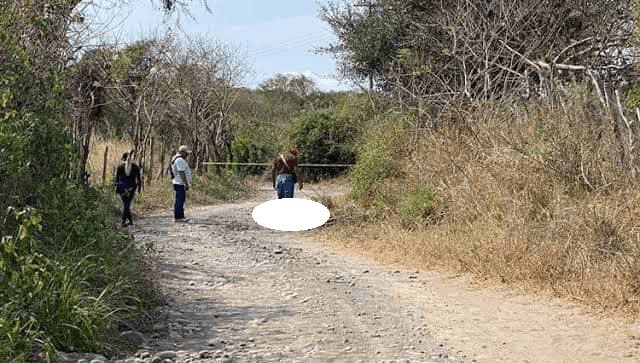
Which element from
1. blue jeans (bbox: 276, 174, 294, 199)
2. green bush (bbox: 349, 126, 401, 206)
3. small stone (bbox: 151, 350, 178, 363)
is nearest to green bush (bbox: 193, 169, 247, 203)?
blue jeans (bbox: 276, 174, 294, 199)

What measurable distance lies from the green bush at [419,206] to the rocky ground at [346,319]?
1.61m

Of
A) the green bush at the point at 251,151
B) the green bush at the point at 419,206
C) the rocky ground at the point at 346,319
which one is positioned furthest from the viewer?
the green bush at the point at 251,151

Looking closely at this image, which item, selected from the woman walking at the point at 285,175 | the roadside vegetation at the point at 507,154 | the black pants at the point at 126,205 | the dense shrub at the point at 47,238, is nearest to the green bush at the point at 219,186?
the roadside vegetation at the point at 507,154

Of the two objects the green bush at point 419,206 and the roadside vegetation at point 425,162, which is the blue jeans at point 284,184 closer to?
the roadside vegetation at point 425,162

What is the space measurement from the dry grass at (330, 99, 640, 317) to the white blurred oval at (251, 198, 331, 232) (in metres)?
0.88

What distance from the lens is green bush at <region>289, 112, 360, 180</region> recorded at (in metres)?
31.2

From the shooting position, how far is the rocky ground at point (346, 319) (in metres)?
6.28

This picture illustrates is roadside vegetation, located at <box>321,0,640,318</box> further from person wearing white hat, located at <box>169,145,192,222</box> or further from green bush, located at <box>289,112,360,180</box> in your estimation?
green bush, located at <box>289,112,360,180</box>

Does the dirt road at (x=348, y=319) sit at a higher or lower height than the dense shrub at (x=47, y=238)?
lower

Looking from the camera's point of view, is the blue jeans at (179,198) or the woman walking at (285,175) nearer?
the blue jeans at (179,198)

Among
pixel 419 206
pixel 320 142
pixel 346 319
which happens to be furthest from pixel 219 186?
pixel 346 319

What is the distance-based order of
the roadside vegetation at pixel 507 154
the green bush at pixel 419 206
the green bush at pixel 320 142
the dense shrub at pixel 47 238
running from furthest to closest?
the green bush at pixel 320 142
the green bush at pixel 419 206
the roadside vegetation at pixel 507 154
the dense shrub at pixel 47 238

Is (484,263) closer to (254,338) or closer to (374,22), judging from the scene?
(254,338)

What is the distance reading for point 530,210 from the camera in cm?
1026
